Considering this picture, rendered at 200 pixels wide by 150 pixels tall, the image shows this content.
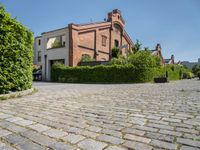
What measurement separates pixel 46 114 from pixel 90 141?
1926mm

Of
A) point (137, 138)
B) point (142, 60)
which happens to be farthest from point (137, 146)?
point (142, 60)

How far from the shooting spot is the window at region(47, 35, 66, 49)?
80.3 ft

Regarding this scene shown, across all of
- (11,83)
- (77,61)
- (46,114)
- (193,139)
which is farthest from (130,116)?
(77,61)

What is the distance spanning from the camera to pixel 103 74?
63.8ft

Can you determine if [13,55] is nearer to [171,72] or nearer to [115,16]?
[171,72]

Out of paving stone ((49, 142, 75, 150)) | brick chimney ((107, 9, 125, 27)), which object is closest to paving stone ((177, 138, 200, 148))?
paving stone ((49, 142, 75, 150))

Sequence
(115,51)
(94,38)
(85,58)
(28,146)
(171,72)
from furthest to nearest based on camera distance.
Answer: (115,51) < (171,72) < (94,38) < (85,58) < (28,146)

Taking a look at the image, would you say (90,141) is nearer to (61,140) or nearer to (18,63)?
(61,140)

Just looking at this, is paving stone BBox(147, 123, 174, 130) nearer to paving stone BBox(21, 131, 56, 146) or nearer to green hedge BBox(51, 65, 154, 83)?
paving stone BBox(21, 131, 56, 146)

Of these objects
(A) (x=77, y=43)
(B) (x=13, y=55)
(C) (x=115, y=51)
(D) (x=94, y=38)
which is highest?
(D) (x=94, y=38)

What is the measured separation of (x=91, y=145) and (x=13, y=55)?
571 cm

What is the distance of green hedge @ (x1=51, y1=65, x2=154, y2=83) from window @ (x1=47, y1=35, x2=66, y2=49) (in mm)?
3712

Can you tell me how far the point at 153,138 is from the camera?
2885 mm

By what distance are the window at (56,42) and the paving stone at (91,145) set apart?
22.2 m
